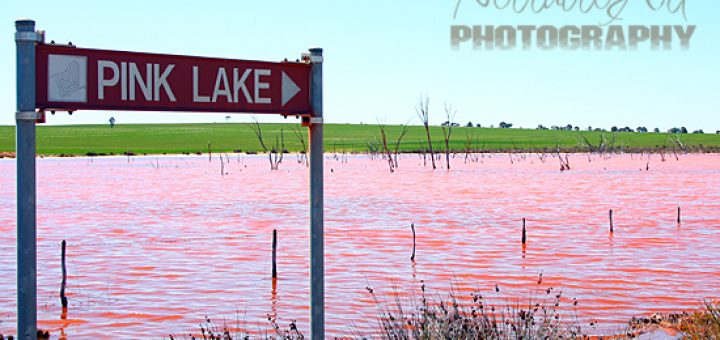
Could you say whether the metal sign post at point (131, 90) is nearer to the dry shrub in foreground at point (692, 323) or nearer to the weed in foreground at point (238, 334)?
the weed in foreground at point (238, 334)

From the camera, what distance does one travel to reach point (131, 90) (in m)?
5.50

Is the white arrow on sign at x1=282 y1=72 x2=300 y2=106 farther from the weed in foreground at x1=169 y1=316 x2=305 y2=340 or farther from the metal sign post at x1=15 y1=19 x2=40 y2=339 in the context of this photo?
the weed in foreground at x1=169 y1=316 x2=305 y2=340

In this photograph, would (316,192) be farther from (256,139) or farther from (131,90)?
(256,139)

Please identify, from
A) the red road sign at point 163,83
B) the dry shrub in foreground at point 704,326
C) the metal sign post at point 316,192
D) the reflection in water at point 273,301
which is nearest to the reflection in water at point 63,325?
the reflection in water at point 273,301

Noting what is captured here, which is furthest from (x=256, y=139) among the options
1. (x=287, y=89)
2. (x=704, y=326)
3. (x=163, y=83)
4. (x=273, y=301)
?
(x=163, y=83)

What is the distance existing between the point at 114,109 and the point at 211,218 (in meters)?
24.7

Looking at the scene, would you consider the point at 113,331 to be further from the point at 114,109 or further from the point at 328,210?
the point at 328,210

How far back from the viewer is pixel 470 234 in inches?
936

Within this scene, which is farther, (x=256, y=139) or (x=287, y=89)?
(x=256, y=139)

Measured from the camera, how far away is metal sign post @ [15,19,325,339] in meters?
5.23

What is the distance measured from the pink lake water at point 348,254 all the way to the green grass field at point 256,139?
2994 inches

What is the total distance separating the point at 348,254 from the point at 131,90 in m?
14.4

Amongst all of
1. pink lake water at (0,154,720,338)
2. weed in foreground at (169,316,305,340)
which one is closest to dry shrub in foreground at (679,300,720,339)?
pink lake water at (0,154,720,338)

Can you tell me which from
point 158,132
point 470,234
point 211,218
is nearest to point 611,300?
point 470,234
